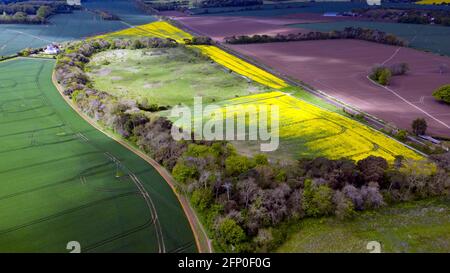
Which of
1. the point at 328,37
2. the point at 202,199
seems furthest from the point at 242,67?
the point at 202,199

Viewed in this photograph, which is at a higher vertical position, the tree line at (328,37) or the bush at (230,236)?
the tree line at (328,37)

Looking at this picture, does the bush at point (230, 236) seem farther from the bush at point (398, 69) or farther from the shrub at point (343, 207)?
the bush at point (398, 69)

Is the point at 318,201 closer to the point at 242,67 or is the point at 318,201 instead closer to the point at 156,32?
the point at 242,67

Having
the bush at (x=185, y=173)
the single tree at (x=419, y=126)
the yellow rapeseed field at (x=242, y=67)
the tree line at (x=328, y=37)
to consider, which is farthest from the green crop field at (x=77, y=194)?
the tree line at (x=328, y=37)

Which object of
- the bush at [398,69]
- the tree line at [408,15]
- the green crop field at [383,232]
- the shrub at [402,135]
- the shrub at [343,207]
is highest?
the tree line at [408,15]
